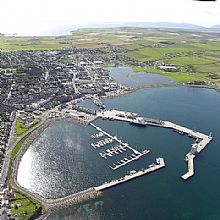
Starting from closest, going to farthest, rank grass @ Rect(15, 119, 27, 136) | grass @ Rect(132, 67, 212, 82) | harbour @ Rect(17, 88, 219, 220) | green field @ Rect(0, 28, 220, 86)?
1. harbour @ Rect(17, 88, 219, 220)
2. grass @ Rect(15, 119, 27, 136)
3. grass @ Rect(132, 67, 212, 82)
4. green field @ Rect(0, 28, 220, 86)

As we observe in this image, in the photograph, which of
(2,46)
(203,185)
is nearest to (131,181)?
(203,185)

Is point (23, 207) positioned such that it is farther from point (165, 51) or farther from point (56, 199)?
point (165, 51)

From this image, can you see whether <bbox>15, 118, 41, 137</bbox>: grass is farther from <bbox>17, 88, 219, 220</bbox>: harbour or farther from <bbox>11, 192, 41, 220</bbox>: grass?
<bbox>11, 192, 41, 220</bbox>: grass

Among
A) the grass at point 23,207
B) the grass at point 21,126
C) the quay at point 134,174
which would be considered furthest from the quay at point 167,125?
the grass at point 23,207

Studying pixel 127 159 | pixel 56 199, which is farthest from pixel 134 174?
pixel 56 199

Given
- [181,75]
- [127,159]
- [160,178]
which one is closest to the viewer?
[160,178]

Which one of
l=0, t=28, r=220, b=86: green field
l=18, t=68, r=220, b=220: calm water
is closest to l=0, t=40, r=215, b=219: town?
l=18, t=68, r=220, b=220: calm water

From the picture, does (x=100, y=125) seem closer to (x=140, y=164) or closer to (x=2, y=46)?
(x=140, y=164)
